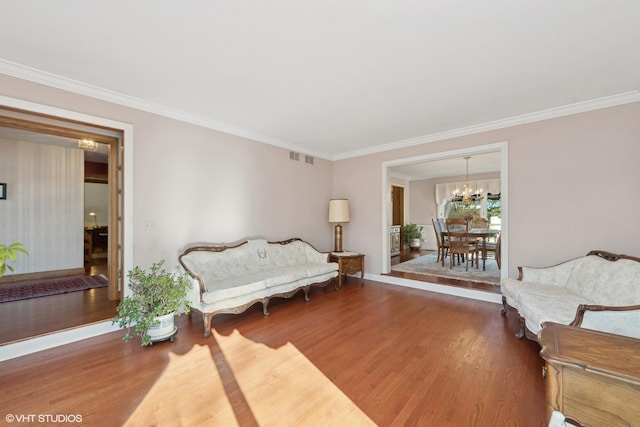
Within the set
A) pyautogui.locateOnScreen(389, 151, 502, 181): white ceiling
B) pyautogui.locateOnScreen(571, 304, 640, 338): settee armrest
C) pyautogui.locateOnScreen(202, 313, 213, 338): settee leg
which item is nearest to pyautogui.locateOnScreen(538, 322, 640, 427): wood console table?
pyautogui.locateOnScreen(571, 304, 640, 338): settee armrest

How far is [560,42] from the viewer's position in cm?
202

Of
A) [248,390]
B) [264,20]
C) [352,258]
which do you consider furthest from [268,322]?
[264,20]

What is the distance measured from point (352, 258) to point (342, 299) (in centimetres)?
90

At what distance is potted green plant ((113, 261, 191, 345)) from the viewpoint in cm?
246

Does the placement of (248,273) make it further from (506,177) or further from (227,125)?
(506,177)

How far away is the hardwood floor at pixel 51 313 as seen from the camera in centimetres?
258

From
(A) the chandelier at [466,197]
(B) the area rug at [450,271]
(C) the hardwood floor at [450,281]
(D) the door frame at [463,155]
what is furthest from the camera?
(A) the chandelier at [466,197]

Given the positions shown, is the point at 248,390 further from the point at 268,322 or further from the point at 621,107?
the point at 621,107

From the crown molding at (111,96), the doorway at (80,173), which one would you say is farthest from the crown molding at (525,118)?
the doorway at (80,173)

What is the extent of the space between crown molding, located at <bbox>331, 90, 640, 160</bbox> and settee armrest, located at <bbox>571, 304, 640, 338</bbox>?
8.24 ft

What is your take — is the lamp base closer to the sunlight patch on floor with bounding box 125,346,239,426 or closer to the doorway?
the sunlight patch on floor with bounding box 125,346,239,426

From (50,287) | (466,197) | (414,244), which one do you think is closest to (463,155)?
(466,197)

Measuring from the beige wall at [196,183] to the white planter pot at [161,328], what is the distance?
2.87 ft

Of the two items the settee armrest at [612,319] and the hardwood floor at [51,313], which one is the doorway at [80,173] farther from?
the settee armrest at [612,319]
